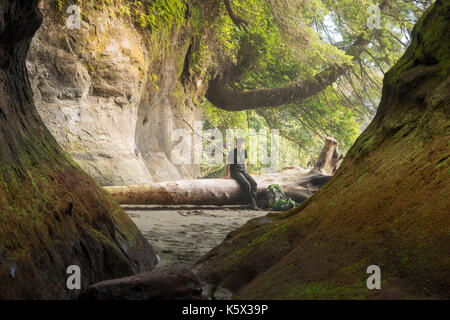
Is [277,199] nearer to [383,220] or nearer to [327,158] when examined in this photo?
[327,158]

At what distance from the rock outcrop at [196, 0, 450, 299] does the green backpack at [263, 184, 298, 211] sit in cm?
611

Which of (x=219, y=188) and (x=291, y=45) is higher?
(x=291, y=45)

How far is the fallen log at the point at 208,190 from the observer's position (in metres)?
7.51

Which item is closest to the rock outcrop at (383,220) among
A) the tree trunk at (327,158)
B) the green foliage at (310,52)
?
the tree trunk at (327,158)

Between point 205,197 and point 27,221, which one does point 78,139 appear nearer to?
point 205,197

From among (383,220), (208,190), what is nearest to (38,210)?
(383,220)

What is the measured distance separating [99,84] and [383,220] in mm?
6990

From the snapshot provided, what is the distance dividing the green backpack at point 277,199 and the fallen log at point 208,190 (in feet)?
0.73

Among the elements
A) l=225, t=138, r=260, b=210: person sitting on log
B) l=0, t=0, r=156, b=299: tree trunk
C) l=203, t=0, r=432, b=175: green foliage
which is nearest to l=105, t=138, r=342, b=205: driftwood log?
l=225, t=138, r=260, b=210: person sitting on log

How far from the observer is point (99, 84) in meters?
7.73

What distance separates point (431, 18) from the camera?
268 cm

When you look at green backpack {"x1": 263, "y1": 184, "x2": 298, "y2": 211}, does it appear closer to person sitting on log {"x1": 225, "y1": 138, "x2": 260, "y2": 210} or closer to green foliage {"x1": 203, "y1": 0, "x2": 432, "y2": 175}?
person sitting on log {"x1": 225, "y1": 138, "x2": 260, "y2": 210}

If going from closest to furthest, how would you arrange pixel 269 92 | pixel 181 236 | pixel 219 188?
pixel 181 236 < pixel 219 188 < pixel 269 92

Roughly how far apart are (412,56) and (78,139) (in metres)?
6.17
